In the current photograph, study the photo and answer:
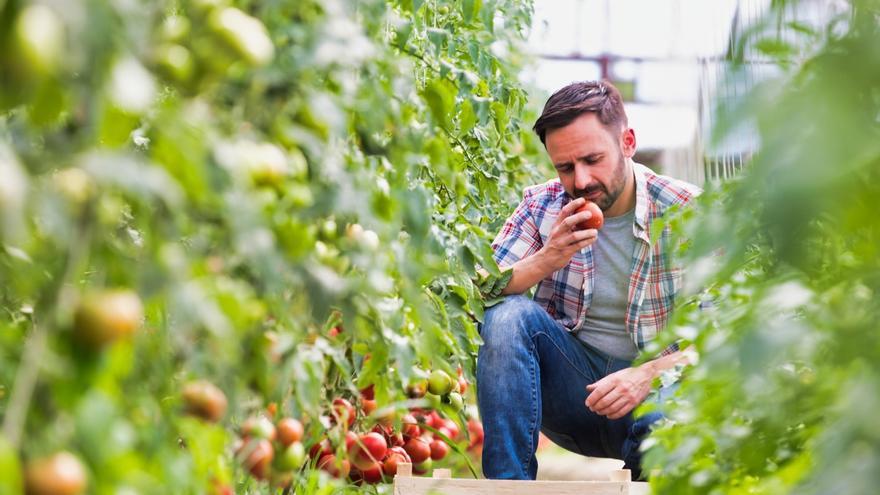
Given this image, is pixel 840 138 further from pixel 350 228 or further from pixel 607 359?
pixel 607 359

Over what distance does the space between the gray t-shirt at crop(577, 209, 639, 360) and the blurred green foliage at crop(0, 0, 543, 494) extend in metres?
1.21

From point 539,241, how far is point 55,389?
1.85 m

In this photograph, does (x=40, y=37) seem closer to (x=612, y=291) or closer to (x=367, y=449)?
(x=367, y=449)

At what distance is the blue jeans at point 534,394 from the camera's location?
6.82 ft

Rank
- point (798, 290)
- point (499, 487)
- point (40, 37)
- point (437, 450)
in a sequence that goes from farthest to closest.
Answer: point (437, 450), point (499, 487), point (798, 290), point (40, 37)

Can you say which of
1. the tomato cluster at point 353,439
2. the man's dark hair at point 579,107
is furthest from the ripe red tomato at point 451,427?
the man's dark hair at point 579,107

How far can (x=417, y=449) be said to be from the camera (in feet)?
6.30

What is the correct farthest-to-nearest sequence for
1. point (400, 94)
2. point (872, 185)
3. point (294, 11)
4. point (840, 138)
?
point (400, 94) < point (294, 11) < point (872, 185) < point (840, 138)

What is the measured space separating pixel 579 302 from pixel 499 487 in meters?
0.71

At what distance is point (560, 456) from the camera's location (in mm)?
4551

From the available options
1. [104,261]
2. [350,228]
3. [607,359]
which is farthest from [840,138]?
[607,359]

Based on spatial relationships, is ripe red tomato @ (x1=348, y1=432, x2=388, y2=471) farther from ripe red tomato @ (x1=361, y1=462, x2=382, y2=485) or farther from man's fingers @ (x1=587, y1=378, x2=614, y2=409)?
man's fingers @ (x1=587, y1=378, x2=614, y2=409)

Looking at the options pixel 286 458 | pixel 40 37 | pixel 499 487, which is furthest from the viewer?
pixel 499 487

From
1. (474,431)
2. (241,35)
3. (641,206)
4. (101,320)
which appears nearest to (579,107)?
(641,206)
